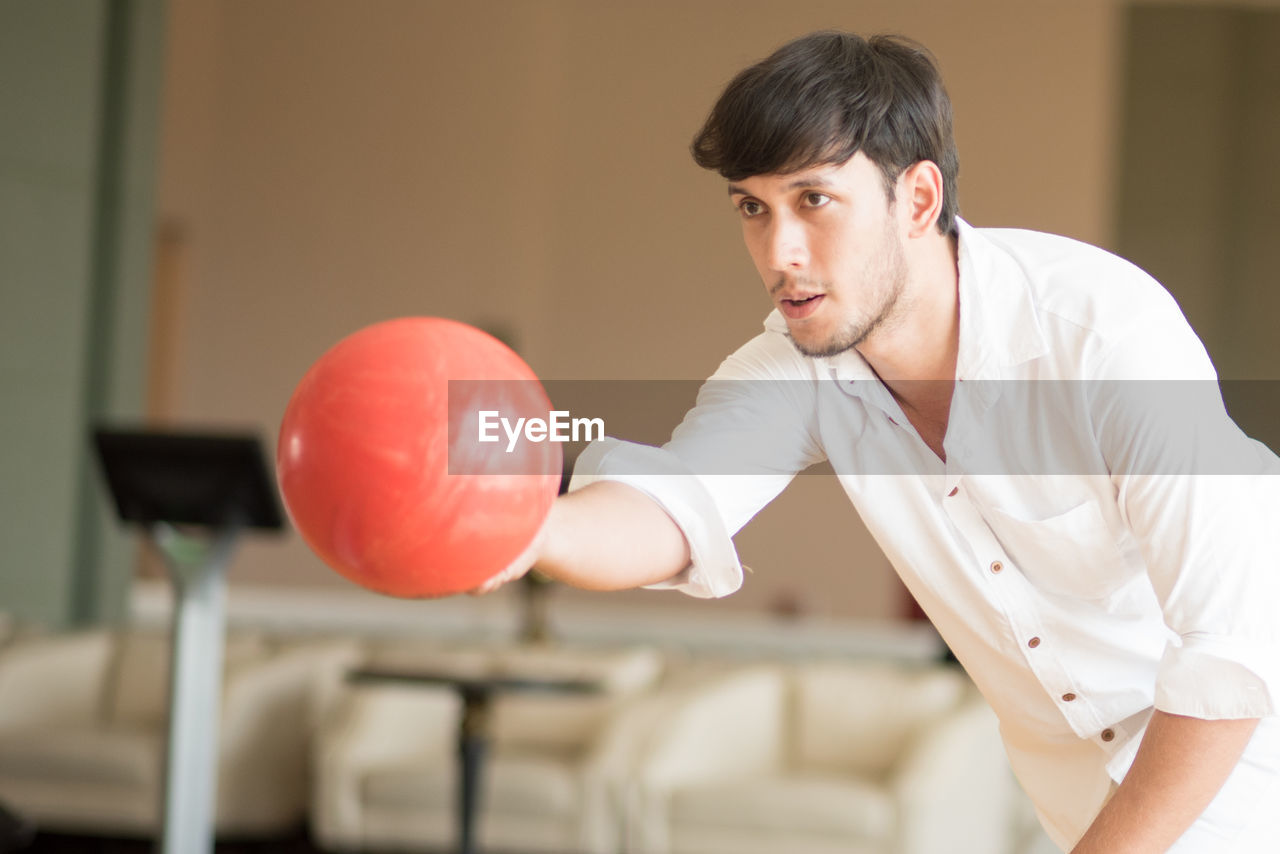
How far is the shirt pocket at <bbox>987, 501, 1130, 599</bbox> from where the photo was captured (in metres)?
0.90

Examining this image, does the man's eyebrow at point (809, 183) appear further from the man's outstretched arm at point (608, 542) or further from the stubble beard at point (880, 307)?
the man's outstretched arm at point (608, 542)

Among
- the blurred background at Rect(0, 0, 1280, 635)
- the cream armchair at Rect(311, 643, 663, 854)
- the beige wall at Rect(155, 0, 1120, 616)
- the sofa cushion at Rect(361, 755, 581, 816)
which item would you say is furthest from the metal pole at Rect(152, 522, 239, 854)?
the beige wall at Rect(155, 0, 1120, 616)

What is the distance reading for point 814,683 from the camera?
4297 mm

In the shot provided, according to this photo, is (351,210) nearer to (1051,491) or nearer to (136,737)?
(136,737)

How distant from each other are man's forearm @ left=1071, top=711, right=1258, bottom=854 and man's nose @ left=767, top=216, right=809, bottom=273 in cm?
37

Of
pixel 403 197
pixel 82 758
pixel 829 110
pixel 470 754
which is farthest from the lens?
pixel 403 197

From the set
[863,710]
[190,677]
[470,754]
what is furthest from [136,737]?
[863,710]

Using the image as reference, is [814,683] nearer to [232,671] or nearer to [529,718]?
[529,718]

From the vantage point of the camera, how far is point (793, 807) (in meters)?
3.88

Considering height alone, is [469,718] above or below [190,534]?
below

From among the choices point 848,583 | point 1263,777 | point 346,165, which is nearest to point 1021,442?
point 1263,777

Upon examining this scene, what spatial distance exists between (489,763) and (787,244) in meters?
3.71

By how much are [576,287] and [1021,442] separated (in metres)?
7.40

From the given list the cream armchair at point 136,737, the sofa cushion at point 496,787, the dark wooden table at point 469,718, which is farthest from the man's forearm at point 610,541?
the cream armchair at point 136,737
